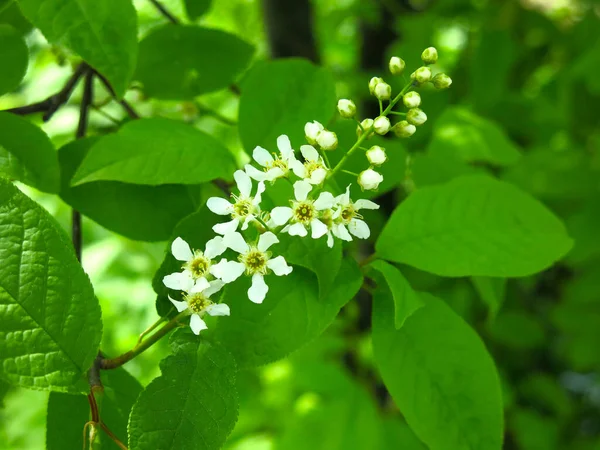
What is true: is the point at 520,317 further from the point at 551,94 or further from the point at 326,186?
the point at 326,186

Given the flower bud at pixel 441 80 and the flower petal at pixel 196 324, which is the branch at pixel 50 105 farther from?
the flower bud at pixel 441 80

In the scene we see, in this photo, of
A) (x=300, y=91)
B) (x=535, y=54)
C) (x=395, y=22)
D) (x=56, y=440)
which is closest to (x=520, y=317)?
(x=535, y=54)

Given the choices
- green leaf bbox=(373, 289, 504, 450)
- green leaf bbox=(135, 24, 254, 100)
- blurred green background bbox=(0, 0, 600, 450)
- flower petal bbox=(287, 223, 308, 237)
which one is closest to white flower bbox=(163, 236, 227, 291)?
flower petal bbox=(287, 223, 308, 237)

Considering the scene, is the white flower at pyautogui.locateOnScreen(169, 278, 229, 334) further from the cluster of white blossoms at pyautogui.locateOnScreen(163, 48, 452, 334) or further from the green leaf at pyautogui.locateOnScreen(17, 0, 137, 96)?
the green leaf at pyautogui.locateOnScreen(17, 0, 137, 96)

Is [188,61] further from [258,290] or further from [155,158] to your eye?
[258,290]

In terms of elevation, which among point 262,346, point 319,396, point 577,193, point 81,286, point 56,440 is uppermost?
A: point 81,286

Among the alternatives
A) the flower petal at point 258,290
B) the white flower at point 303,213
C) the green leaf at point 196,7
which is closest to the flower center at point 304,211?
the white flower at point 303,213
